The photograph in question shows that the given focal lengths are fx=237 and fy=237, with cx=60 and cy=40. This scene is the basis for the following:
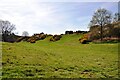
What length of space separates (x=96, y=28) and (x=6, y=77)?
69831 millimetres

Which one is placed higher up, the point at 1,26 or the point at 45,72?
the point at 1,26

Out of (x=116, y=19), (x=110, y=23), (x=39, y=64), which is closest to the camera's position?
(x=39, y=64)

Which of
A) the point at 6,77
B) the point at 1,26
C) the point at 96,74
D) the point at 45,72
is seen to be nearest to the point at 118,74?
the point at 96,74

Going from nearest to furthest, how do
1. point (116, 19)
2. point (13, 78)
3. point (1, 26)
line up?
1. point (13, 78)
2. point (116, 19)
3. point (1, 26)

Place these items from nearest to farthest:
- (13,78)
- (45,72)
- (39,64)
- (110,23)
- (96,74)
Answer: (13,78), (45,72), (96,74), (39,64), (110,23)

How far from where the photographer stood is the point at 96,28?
3356 inches

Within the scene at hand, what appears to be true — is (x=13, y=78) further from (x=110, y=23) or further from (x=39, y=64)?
(x=110, y=23)

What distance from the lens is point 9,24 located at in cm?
12331

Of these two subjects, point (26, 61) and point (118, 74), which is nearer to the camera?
point (118, 74)

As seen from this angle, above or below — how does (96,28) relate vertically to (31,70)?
above

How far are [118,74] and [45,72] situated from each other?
7.25 meters

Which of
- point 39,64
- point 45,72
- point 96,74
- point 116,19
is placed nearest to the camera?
point 45,72

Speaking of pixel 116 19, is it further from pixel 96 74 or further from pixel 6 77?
pixel 6 77

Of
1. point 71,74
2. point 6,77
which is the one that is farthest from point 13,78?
point 71,74
